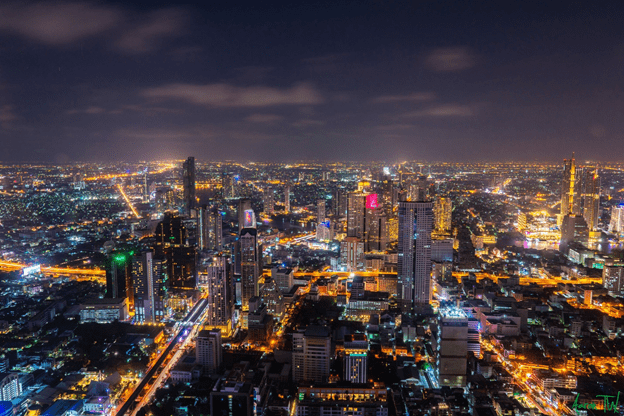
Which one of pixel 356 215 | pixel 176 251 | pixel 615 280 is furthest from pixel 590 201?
pixel 176 251

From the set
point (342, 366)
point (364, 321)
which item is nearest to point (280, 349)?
point (342, 366)

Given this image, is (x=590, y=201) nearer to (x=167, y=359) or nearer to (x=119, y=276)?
(x=167, y=359)

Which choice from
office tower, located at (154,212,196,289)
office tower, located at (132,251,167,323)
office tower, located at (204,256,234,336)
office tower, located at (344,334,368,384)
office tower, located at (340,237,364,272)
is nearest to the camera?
office tower, located at (344,334,368,384)

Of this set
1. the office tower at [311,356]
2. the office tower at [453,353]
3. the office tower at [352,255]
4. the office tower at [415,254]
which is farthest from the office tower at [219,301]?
the office tower at [352,255]

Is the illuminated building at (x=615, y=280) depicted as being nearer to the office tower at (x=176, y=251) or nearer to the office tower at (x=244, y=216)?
the office tower at (x=176, y=251)

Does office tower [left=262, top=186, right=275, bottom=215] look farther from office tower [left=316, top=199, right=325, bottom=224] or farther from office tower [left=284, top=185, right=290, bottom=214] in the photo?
office tower [left=316, top=199, right=325, bottom=224]

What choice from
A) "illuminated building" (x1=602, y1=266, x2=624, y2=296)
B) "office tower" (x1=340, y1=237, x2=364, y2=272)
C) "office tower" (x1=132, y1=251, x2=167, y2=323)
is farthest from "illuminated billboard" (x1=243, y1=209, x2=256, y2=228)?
"illuminated building" (x1=602, y1=266, x2=624, y2=296)
